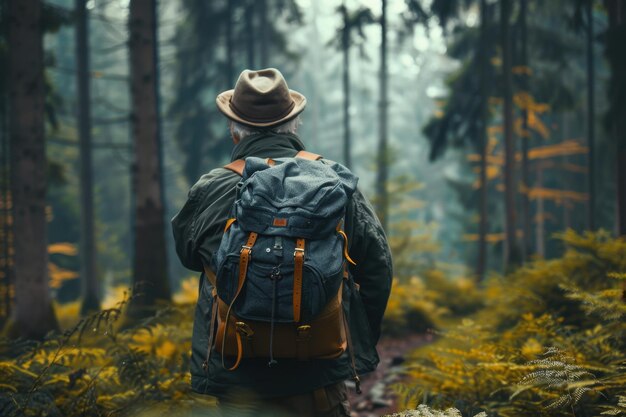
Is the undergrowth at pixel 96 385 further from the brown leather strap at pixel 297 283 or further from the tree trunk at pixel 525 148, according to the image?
the tree trunk at pixel 525 148

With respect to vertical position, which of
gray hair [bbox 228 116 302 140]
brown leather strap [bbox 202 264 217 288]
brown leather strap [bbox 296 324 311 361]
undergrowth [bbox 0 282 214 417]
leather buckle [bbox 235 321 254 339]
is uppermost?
gray hair [bbox 228 116 302 140]

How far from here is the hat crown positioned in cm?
349

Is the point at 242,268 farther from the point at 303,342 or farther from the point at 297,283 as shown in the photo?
the point at 303,342

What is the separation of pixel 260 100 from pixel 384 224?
1343cm

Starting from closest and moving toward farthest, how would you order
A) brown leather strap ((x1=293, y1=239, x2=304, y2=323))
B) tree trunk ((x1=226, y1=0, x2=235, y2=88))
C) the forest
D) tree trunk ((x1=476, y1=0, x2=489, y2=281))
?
1. brown leather strap ((x1=293, y1=239, x2=304, y2=323))
2. the forest
3. tree trunk ((x1=476, y1=0, x2=489, y2=281))
4. tree trunk ((x1=226, y1=0, x2=235, y2=88))

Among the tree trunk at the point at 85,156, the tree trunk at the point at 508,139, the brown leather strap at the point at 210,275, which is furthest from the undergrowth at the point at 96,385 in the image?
the tree trunk at the point at 508,139

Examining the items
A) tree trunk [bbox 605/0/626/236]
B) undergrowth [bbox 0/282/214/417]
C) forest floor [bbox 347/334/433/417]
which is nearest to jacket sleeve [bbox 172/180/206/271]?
undergrowth [bbox 0/282/214/417]

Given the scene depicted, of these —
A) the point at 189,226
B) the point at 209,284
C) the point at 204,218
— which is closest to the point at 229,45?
the point at 189,226

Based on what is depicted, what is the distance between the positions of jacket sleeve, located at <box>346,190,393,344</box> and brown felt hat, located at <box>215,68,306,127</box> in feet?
2.20

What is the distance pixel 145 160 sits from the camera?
1062 cm

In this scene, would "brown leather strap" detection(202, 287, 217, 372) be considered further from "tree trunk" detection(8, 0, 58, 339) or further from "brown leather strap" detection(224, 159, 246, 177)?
"tree trunk" detection(8, 0, 58, 339)

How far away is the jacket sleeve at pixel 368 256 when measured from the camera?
10.8 feet

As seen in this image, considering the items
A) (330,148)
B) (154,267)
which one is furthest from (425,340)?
(330,148)

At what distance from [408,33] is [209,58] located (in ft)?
28.5
